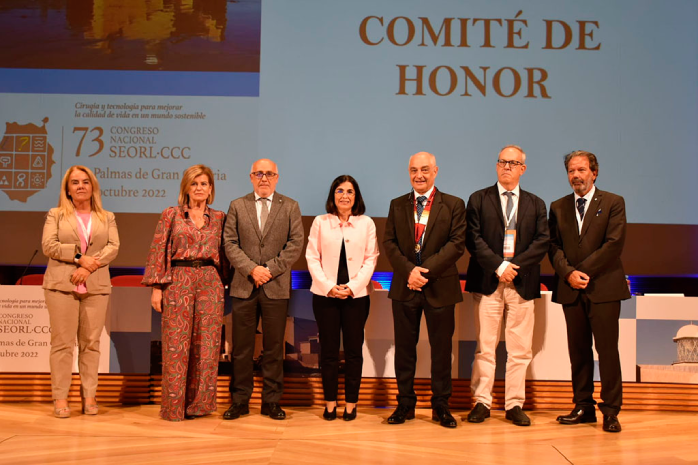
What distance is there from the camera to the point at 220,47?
16.5 ft

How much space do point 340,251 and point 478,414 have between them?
132 centimetres

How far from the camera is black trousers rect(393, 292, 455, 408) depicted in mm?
3756

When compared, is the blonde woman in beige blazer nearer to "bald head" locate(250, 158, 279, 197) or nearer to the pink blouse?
the pink blouse

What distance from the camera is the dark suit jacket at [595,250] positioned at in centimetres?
372

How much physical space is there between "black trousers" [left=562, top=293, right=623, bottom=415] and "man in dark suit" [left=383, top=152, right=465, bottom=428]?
0.75m

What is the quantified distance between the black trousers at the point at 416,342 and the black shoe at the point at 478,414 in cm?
19

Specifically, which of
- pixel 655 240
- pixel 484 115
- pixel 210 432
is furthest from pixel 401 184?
pixel 210 432

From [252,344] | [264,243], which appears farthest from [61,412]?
[264,243]

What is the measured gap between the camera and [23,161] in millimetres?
4973

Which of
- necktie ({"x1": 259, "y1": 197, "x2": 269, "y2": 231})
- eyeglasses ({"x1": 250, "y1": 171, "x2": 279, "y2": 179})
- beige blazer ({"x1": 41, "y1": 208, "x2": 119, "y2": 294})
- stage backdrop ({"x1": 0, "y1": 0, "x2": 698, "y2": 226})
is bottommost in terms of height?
beige blazer ({"x1": 41, "y1": 208, "x2": 119, "y2": 294})

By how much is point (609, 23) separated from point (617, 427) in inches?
127

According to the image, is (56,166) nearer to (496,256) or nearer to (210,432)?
(210,432)

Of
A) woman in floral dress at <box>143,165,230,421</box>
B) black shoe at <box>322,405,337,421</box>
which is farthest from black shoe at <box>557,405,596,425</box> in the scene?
woman in floral dress at <box>143,165,230,421</box>

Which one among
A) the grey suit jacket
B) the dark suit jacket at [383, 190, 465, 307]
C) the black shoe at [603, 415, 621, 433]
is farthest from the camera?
the grey suit jacket
